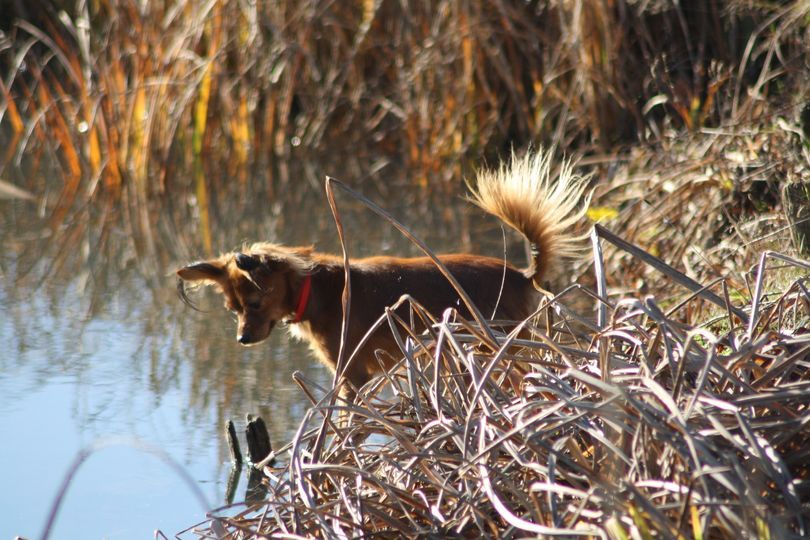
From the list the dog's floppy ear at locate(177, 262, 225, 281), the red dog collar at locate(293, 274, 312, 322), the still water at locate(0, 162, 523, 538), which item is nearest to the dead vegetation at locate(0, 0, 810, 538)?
the still water at locate(0, 162, 523, 538)

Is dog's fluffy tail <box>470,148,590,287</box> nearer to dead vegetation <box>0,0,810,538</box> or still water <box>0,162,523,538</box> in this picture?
dead vegetation <box>0,0,810,538</box>

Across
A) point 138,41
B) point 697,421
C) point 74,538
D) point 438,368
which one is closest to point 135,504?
point 74,538

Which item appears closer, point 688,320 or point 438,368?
point 438,368

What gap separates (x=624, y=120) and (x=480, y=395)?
5268mm

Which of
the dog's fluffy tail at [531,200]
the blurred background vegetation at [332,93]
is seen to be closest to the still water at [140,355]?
the blurred background vegetation at [332,93]

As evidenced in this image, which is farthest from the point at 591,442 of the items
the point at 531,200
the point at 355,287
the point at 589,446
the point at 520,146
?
the point at 520,146

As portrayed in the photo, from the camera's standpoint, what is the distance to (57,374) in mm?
4496

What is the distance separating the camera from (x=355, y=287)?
4.29m

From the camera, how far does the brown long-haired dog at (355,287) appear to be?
4.15 m

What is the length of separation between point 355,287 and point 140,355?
1.08m

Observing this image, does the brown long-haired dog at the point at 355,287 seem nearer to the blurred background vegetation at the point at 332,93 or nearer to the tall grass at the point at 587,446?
the tall grass at the point at 587,446

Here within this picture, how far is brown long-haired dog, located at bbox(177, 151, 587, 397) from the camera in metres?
4.15

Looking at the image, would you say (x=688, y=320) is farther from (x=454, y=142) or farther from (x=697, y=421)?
(x=454, y=142)

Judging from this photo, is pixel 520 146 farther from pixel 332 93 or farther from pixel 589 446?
pixel 589 446
